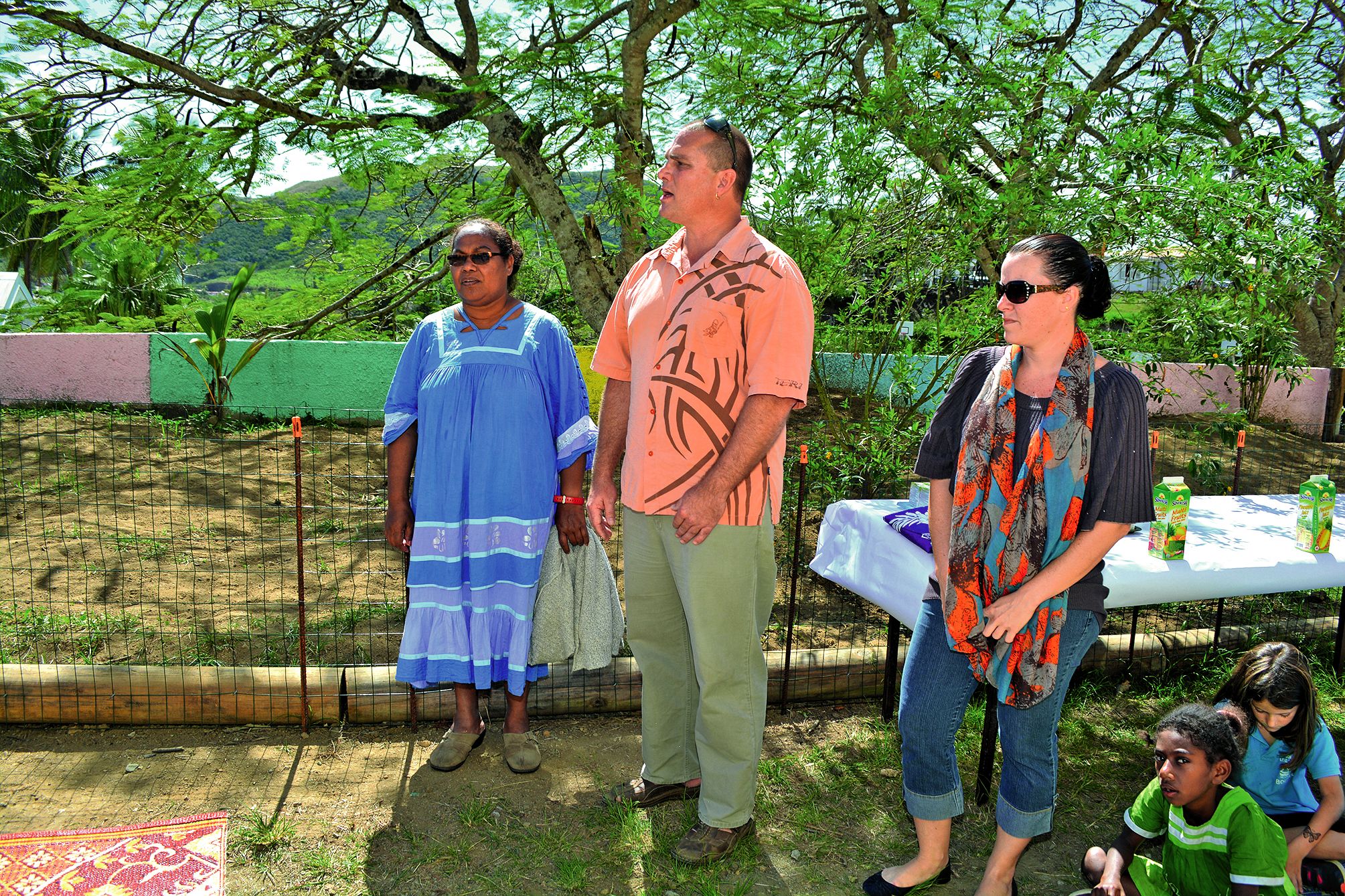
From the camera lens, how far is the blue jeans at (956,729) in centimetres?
238

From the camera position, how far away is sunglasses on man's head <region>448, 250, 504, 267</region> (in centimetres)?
314

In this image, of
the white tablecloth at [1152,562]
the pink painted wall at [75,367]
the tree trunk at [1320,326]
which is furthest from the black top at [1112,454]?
the pink painted wall at [75,367]

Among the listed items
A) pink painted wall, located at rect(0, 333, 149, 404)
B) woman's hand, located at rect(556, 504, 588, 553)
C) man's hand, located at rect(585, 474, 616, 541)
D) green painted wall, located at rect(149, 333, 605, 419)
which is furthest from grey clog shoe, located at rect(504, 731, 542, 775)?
pink painted wall, located at rect(0, 333, 149, 404)

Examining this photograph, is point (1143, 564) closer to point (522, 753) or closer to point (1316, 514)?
point (1316, 514)

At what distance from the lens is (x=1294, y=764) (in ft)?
8.86

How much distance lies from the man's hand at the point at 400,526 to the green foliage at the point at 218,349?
26.8 feet

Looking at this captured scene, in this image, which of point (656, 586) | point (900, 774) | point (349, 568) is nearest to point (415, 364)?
point (656, 586)

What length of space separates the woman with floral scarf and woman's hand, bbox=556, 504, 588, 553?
126 centimetres

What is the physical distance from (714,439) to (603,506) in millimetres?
526

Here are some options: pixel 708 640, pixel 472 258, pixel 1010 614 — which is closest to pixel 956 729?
pixel 1010 614

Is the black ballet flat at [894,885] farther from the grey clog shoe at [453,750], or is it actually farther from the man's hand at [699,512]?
the grey clog shoe at [453,750]

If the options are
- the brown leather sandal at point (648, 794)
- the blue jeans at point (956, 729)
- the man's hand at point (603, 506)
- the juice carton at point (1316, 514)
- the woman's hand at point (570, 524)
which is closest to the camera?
the blue jeans at point (956, 729)

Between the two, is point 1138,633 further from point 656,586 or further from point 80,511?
point 80,511

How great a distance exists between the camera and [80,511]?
6359mm
